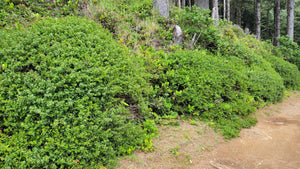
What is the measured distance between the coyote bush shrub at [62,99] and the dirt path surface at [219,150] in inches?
14.9

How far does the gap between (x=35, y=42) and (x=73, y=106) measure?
128 cm

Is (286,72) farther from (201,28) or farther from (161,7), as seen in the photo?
(161,7)

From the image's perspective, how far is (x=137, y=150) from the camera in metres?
3.84

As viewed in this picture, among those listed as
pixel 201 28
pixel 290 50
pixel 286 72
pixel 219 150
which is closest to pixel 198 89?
pixel 219 150

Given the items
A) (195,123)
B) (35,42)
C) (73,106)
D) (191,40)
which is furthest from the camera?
(191,40)

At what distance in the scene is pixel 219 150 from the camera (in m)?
4.39

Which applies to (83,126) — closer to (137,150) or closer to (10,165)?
(10,165)

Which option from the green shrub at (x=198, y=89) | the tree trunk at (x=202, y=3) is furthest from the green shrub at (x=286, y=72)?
the green shrub at (x=198, y=89)

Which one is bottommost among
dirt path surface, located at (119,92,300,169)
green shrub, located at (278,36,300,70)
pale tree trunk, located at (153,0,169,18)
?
dirt path surface, located at (119,92,300,169)

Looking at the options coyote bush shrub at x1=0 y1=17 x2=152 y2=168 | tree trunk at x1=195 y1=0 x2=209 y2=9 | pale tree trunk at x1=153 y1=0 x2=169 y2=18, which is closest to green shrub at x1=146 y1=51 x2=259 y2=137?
coyote bush shrub at x1=0 y1=17 x2=152 y2=168

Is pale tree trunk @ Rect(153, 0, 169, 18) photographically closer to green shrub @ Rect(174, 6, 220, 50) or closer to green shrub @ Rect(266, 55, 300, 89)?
green shrub @ Rect(174, 6, 220, 50)

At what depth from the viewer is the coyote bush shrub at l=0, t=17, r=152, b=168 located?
2.81 metres

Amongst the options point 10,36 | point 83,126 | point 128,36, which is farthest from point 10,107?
point 128,36

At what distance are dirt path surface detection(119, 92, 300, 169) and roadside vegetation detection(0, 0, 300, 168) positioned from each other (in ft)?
0.76
